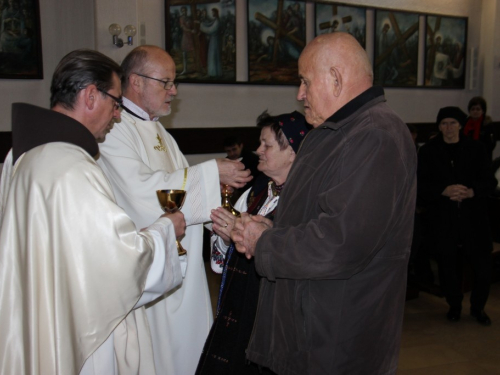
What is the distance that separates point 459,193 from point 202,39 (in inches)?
186

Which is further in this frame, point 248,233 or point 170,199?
point 170,199

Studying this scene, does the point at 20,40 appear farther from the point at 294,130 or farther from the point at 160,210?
the point at 294,130

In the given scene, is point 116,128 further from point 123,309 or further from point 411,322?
point 411,322

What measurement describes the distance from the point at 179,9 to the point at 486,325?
577 centimetres

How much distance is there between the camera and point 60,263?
190cm

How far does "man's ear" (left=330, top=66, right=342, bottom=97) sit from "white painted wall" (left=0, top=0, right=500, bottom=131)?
555 cm

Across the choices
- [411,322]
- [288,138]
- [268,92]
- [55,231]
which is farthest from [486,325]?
[268,92]

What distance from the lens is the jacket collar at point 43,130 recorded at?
2.00 meters

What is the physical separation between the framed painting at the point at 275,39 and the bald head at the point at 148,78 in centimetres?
550

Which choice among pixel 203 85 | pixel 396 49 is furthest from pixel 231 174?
pixel 396 49

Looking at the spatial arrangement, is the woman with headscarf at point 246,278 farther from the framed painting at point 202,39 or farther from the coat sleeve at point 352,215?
the framed painting at point 202,39

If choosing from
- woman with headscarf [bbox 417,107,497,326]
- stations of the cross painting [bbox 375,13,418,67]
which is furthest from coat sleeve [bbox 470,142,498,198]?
stations of the cross painting [bbox 375,13,418,67]

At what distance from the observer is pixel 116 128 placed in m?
3.11

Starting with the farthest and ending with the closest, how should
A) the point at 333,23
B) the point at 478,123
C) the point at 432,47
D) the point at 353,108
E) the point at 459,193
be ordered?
the point at 432,47 < the point at 333,23 < the point at 478,123 < the point at 459,193 < the point at 353,108
